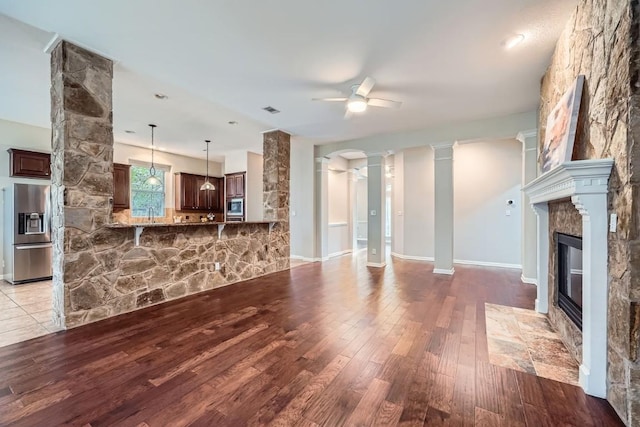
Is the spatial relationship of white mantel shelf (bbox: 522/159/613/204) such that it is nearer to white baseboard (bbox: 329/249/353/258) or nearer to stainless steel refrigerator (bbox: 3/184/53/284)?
white baseboard (bbox: 329/249/353/258)

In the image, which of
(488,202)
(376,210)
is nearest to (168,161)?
(376,210)

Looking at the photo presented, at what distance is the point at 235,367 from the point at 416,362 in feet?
4.59

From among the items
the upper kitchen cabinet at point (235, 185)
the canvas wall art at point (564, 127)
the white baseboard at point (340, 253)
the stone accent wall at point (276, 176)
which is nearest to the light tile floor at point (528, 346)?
the canvas wall art at point (564, 127)

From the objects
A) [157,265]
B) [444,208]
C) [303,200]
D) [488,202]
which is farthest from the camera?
[303,200]

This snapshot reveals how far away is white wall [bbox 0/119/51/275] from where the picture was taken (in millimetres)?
4789

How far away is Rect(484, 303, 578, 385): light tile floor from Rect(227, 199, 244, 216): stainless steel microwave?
20.6 feet

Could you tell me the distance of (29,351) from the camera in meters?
2.35

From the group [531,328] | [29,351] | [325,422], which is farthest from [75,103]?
[531,328]

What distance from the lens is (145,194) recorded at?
718 cm

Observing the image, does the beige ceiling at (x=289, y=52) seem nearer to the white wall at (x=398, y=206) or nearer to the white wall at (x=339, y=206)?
the white wall at (x=398, y=206)

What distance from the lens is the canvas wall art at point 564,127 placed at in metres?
2.22

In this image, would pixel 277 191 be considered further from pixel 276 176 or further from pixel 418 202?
pixel 418 202

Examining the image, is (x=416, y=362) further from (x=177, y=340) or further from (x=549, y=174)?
(x=177, y=340)

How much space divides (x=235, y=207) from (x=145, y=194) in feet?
7.31
